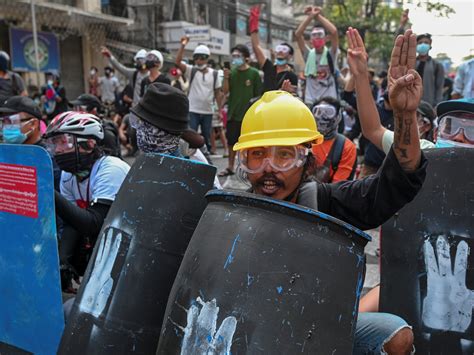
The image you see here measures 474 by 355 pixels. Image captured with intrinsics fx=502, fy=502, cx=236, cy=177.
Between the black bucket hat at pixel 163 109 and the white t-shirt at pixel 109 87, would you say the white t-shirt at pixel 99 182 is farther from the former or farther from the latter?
the white t-shirt at pixel 109 87

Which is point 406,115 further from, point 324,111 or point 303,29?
point 303,29

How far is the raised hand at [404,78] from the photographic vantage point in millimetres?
1768

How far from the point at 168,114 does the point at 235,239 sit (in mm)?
1388

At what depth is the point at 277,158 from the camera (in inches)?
75.0

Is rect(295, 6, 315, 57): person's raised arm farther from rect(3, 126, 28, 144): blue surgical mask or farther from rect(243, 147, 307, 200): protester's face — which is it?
rect(243, 147, 307, 200): protester's face

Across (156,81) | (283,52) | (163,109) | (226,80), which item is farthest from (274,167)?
(226,80)

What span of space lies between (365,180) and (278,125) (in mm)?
419

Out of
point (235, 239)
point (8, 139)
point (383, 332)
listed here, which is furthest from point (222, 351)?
point (8, 139)

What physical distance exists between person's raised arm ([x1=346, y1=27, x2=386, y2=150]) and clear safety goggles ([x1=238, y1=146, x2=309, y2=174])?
1.66ft

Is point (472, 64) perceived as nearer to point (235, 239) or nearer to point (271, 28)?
point (235, 239)

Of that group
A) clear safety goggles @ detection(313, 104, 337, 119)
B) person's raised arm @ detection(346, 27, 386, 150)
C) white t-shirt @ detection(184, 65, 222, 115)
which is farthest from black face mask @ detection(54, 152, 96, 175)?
white t-shirt @ detection(184, 65, 222, 115)

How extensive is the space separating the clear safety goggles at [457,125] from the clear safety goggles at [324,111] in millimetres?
1476

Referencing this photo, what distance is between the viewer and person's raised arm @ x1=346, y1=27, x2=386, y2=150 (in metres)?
2.20

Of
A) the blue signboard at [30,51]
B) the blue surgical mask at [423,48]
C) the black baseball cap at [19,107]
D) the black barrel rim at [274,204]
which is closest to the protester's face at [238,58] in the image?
the blue surgical mask at [423,48]
